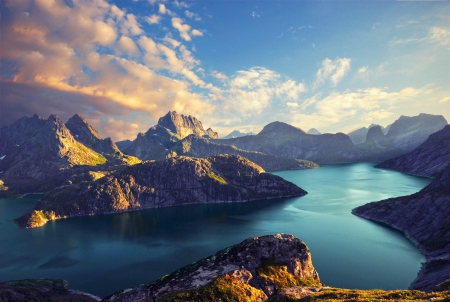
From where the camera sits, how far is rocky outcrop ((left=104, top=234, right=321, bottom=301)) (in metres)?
57.0

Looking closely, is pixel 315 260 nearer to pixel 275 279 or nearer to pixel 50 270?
pixel 275 279

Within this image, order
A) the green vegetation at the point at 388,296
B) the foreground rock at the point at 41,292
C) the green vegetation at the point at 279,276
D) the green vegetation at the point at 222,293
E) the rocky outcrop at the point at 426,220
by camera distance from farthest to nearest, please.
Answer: the rocky outcrop at the point at 426,220 → the foreground rock at the point at 41,292 → the green vegetation at the point at 279,276 → the green vegetation at the point at 222,293 → the green vegetation at the point at 388,296

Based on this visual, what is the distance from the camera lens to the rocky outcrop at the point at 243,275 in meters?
57.0

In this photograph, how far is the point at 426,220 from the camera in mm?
141250

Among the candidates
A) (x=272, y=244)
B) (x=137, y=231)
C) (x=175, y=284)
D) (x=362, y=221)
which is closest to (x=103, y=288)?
(x=175, y=284)

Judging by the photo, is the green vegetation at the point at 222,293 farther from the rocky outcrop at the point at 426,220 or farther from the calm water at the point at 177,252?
the rocky outcrop at the point at 426,220

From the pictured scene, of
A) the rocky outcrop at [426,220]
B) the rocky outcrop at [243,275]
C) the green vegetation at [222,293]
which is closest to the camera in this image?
the green vegetation at [222,293]

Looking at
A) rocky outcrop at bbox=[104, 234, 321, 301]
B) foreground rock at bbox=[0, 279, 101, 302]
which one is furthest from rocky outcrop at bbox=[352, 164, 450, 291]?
foreground rock at bbox=[0, 279, 101, 302]

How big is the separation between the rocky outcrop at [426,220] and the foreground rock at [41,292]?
123m

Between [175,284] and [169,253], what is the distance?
88.1m

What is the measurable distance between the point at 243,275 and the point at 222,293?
8177mm

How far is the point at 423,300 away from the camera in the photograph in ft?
115

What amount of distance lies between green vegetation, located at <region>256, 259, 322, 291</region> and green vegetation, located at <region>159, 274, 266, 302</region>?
5.14 m

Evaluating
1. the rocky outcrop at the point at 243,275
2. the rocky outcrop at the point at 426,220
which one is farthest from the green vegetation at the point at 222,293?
the rocky outcrop at the point at 426,220
